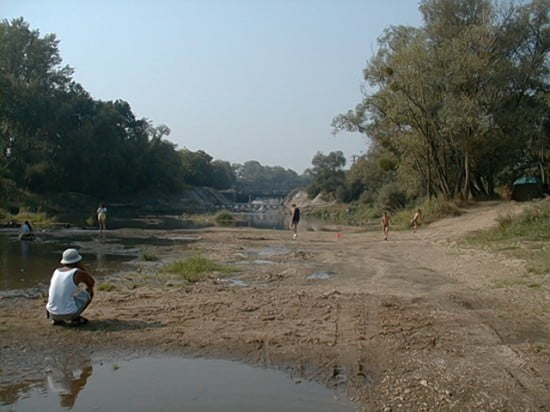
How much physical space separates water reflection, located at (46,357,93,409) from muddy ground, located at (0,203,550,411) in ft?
1.04

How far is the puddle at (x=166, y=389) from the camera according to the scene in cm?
684

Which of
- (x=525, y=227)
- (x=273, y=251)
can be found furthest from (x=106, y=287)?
(x=525, y=227)

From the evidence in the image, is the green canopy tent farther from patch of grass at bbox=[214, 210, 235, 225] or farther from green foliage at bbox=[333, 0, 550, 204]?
patch of grass at bbox=[214, 210, 235, 225]

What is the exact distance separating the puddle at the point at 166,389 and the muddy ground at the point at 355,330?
341 millimetres

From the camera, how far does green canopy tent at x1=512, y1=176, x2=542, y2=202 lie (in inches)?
1625

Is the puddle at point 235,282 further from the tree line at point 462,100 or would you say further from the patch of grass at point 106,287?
the tree line at point 462,100

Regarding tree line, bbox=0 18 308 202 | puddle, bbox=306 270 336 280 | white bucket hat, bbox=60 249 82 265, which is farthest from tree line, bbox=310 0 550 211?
tree line, bbox=0 18 308 202

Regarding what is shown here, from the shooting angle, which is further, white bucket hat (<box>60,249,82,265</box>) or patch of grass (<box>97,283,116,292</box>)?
patch of grass (<box>97,283,116,292</box>)

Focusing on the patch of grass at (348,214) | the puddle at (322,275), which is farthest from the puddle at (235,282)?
the patch of grass at (348,214)

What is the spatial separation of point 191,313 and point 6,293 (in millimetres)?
6537

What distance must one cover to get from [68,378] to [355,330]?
15.9 ft

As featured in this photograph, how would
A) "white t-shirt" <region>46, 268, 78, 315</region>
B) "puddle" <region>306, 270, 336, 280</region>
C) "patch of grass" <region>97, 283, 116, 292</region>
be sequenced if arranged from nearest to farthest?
"white t-shirt" <region>46, 268, 78, 315</region>, "patch of grass" <region>97, 283, 116, 292</region>, "puddle" <region>306, 270, 336, 280</region>

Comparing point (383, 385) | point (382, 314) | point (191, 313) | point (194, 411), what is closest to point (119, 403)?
point (194, 411)

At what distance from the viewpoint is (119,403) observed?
692 centimetres
